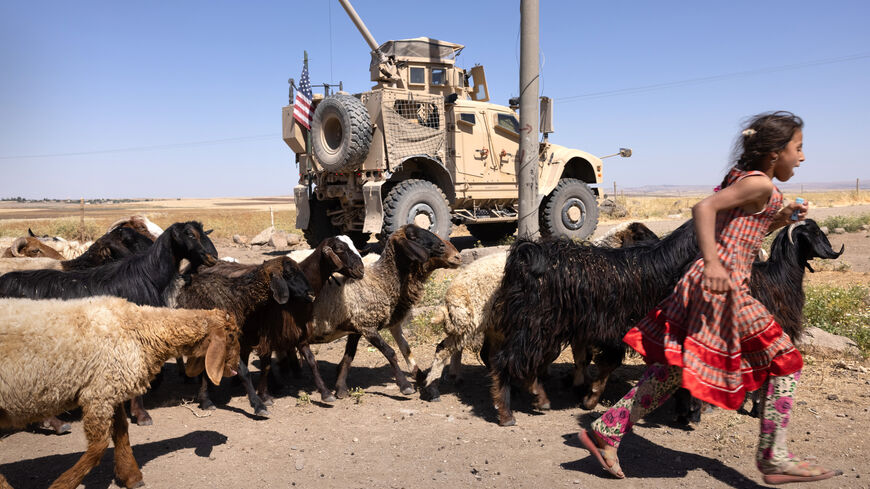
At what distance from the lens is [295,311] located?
226 inches

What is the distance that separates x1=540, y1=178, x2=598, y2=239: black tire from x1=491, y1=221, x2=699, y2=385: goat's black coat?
9.20 meters

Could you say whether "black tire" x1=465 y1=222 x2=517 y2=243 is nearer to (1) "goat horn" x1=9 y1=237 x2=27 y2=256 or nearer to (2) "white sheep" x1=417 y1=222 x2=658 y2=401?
(2) "white sheep" x1=417 y1=222 x2=658 y2=401

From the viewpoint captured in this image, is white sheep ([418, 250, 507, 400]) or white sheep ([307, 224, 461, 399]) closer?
white sheep ([418, 250, 507, 400])

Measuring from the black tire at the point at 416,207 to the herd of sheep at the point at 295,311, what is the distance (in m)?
5.69

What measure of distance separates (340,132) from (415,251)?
7.25m

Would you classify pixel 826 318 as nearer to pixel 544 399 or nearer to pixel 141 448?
pixel 544 399

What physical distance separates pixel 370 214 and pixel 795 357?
9.58m

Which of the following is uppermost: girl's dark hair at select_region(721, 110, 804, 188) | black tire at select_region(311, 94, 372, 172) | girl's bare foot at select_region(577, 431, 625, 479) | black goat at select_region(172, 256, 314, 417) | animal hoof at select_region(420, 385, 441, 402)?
black tire at select_region(311, 94, 372, 172)

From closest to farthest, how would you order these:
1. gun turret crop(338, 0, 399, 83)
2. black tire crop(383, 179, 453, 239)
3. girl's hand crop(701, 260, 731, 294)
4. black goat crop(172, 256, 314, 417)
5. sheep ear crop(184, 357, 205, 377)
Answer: girl's hand crop(701, 260, 731, 294)
sheep ear crop(184, 357, 205, 377)
black goat crop(172, 256, 314, 417)
black tire crop(383, 179, 453, 239)
gun turret crop(338, 0, 399, 83)

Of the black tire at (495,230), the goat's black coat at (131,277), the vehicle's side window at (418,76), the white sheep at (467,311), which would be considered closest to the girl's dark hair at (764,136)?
the white sheep at (467,311)

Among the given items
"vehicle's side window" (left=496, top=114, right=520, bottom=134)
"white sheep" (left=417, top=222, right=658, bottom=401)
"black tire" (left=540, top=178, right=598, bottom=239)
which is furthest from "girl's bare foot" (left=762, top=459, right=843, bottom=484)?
"vehicle's side window" (left=496, top=114, right=520, bottom=134)

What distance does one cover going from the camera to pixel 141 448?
4508 mm

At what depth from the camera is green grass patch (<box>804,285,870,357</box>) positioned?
6508mm

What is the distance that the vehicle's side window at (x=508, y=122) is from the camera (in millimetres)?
13859
